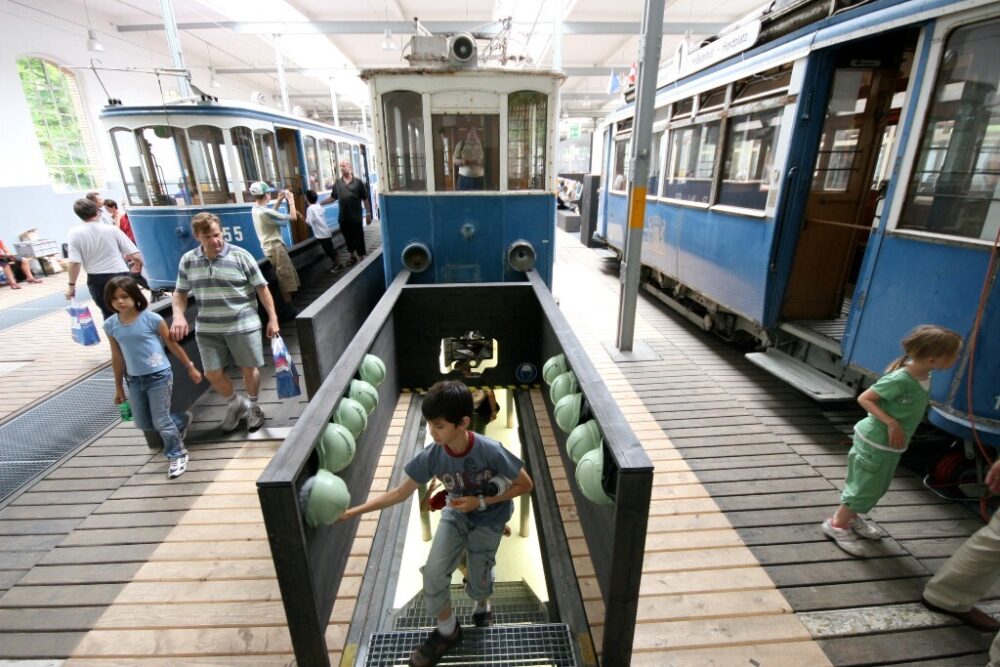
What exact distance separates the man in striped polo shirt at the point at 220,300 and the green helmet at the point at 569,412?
90.0 inches

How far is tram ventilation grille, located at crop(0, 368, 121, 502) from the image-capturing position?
3.74 m

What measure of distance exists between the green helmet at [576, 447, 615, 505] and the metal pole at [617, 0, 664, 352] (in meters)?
3.62

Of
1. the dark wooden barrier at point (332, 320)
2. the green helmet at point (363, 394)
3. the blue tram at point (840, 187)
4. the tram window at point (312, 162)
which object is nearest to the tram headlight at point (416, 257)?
the dark wooden barrier at point (332, 320)

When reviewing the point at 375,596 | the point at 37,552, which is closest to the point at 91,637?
the point at 37,552

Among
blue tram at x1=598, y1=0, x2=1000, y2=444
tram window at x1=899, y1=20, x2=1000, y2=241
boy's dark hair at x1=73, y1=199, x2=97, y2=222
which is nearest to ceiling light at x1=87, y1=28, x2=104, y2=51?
boy's dark hair at x1=73, y1=199, x2=97, y2=222

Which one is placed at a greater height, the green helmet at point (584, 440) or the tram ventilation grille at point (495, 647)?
the green helmet at point (584, 440)

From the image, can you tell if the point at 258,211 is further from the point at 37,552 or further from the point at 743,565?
the point at 743,565

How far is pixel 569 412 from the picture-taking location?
2504mm

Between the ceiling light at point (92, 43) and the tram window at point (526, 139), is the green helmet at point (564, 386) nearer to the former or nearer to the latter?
the tram window at point (526, 139)

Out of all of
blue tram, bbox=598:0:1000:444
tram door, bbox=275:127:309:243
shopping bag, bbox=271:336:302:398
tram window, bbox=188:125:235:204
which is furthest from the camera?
tram door, bbox=275:127:309:243

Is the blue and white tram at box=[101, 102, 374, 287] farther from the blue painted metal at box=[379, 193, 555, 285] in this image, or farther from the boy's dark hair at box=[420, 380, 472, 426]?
the boy's dark hair at box=[420, 380, 472, 426]

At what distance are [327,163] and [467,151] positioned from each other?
6895 mm

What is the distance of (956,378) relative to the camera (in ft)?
→ 9.43

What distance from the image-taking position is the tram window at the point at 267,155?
7.79 m
